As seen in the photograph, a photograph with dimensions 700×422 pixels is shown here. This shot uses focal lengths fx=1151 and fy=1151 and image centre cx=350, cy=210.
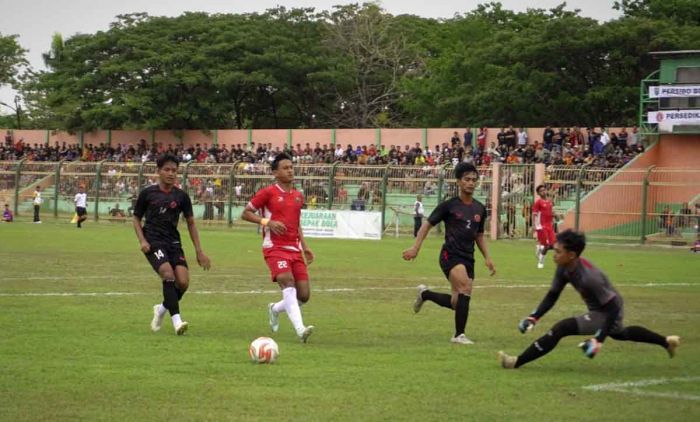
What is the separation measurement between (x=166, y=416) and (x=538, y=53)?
51.8 meters

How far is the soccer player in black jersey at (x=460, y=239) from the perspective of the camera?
1341 centimetres

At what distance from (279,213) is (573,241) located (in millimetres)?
4349

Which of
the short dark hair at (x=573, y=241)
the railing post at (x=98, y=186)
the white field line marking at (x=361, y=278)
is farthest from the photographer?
the railing post at (x=98, y=186)

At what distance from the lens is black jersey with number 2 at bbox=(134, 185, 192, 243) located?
14.2 meters

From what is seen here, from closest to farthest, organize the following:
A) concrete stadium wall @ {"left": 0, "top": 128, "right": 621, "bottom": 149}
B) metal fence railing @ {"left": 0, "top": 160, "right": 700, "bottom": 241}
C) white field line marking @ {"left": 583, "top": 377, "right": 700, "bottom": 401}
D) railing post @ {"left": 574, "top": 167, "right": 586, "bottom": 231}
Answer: white field line marking @ {"left": 583, "top": 377, "right": 700, "bottom": 401} → metal fence railing @ {"left": 0, "top": 160, "right": 700, "bottom": 241} → railing post @ {"left": 574, "top": 167, "right": 586, "bottom": 231} → concrete stadium wall @ {"left": 0, "top": 128, "right": 621, "bottom": 149}

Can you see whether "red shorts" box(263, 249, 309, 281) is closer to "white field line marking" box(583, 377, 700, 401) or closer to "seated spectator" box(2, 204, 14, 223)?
"white field line marking" box(583, 377, 700, 401)

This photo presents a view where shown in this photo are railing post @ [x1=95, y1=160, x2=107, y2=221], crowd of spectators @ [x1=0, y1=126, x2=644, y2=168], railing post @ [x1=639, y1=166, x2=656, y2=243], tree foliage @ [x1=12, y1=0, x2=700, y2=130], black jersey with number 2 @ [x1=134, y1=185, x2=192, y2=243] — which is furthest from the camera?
tree foliage @ [x1=12, y1=0, x2=700, y2=130]

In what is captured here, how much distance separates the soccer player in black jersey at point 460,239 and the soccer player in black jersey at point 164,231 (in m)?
2.81

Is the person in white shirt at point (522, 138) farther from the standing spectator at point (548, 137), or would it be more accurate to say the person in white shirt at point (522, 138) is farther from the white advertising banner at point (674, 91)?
the white advertising banner at point (674, 91)

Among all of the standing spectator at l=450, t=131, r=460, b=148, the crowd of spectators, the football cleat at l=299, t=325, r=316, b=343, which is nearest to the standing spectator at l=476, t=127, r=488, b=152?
the crowd of spectators

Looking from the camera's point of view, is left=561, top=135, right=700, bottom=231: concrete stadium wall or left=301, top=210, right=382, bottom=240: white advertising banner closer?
left=561, top=135, right=700, bottom=231: concrete stadium wall

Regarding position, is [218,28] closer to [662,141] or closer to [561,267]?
[662,141]

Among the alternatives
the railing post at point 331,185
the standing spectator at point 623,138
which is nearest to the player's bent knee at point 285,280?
the standing spectator at point 623,138

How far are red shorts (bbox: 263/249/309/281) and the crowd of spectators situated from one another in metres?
32.5
